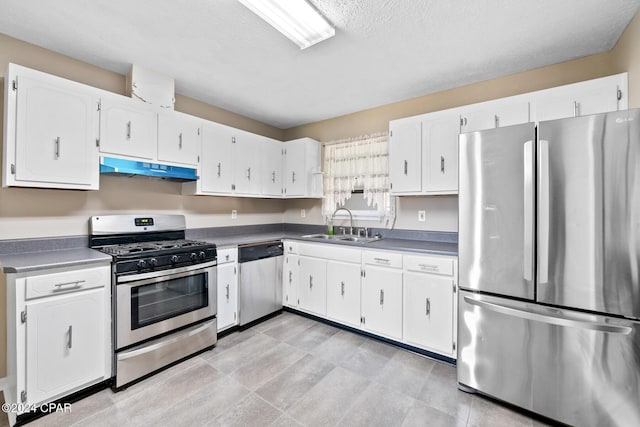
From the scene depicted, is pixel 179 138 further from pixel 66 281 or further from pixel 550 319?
pixel 550 319

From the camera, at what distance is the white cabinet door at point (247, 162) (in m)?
3.30

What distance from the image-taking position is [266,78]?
270 centimetres

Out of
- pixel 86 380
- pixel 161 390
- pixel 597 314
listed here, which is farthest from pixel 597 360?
pixel 86 380

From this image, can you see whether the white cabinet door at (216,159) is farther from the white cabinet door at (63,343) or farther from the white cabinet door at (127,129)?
Result: the white cabinet door at (63,343)

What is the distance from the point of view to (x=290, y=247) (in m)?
3.40

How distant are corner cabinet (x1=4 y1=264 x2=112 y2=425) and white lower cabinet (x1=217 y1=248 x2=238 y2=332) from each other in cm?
94

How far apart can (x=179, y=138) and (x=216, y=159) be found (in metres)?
0.44

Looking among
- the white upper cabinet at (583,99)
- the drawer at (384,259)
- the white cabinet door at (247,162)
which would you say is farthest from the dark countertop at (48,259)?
the white upper cabinet at (583,99)

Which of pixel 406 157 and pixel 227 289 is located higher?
pixel 406 157

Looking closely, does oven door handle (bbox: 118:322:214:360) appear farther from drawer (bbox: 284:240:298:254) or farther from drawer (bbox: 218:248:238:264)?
drawer (bbox: 284:240:298:254)

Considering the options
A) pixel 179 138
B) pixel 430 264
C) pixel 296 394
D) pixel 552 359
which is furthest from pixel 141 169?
pixel 552 359

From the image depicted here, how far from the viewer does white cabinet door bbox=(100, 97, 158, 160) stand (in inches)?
88.8

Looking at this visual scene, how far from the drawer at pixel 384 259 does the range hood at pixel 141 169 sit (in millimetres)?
1941

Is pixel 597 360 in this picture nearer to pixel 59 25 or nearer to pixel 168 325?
pixel 168 325
